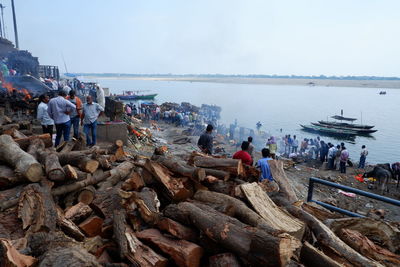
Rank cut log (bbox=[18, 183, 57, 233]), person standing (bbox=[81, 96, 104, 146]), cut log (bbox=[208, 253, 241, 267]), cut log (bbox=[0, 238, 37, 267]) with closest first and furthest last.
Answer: cut log (bbox=[0, 238, 37, 267])
cut log (bbox=[208, 253, 241, 267])
cut log (bbox=[18, 183, 57, 233])
person standing (bbox=[81, 96, 104, 146])

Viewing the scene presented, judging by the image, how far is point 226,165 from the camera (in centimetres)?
476

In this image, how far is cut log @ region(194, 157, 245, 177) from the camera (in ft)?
15.5

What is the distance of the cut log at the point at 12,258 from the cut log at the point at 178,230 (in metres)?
1.33

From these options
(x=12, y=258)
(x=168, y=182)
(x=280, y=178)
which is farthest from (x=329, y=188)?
(x=12, y=258)

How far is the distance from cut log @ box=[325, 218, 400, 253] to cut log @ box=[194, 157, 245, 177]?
1.55m

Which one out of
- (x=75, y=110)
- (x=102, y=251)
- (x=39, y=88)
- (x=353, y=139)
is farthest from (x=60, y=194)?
(x=353, y=139)

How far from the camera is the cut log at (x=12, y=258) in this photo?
7.85 feet

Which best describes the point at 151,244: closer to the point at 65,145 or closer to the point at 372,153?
the point at 65,145

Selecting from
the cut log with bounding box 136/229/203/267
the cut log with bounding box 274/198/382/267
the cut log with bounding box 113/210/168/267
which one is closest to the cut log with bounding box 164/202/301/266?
the cut log with bounding box 136/229/203/267

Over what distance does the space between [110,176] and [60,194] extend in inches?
38.7

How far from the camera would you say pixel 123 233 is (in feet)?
10.2

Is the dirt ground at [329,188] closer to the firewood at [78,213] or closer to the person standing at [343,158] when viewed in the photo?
the person standing at [343,158]

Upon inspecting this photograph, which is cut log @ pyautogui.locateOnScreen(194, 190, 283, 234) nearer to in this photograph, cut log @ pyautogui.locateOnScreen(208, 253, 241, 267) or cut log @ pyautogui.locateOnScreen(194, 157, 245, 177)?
cut log @ pyautogui.locateOnScreen(208, 253, 241, 267)

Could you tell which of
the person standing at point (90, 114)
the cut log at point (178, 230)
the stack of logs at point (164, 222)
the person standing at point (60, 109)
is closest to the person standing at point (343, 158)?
the stack of logs at point (164, 222)
